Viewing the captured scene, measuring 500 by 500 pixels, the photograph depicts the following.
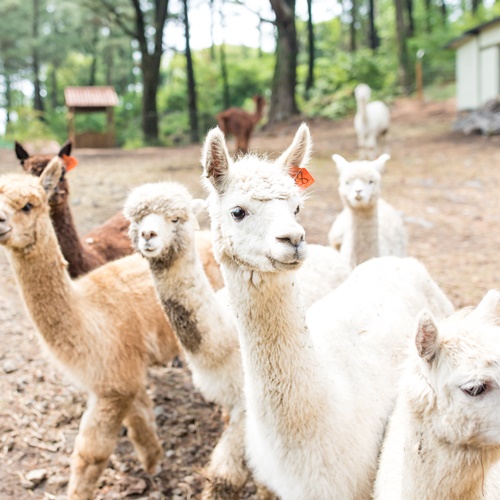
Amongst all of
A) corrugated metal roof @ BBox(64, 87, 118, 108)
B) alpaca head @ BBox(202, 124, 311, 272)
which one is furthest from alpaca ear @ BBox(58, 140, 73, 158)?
corrugated metal roof @ BBox(64, 87, 118, 108)

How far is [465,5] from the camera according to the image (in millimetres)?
43188

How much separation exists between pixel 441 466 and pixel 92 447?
7.86 ft

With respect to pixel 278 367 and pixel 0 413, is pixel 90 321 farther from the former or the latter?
pixel 278 367

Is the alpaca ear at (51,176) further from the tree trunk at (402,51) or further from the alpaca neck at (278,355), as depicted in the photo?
the tree trunk at (402,51)

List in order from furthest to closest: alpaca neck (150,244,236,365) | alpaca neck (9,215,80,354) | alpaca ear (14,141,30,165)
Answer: alpaca ear (14,141,30,165) → alpaca neck (9,215,80,354) → alpaca neck (150,244,236,365)

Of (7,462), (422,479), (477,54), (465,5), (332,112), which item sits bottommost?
(7,462)

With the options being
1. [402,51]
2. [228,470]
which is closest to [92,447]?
[228,470]

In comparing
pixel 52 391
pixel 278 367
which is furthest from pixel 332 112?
pixel 278 367

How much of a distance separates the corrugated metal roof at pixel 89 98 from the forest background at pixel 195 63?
148 centimetres

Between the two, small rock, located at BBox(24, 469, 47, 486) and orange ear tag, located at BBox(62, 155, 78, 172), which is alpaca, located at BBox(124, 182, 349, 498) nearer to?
small rock, located at BBox(24, 469, 47, 486)

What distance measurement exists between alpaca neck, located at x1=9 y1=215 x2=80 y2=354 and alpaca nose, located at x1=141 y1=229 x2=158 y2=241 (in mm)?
983

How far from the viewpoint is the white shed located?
18953mm

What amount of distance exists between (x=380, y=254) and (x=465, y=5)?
146 feet

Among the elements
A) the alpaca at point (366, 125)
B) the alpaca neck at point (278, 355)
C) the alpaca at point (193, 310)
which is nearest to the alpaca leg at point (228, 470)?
the alpaca at point (193, 310)
